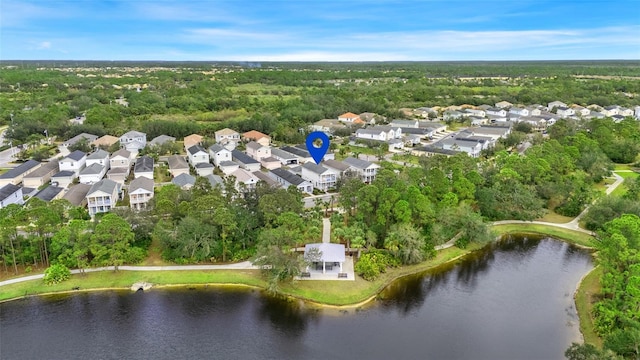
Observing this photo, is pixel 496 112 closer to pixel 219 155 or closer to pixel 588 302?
pixel 219 155

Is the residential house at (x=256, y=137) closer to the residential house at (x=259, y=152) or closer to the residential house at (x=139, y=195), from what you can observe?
the residential house at (x=259, y=152)

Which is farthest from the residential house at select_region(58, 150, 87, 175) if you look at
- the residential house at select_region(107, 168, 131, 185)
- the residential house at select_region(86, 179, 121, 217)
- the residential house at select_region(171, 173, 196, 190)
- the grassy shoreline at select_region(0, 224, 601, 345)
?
the grassy shoreline at select_region(0, 224, 601, 345)

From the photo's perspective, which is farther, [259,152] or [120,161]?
[259,152]

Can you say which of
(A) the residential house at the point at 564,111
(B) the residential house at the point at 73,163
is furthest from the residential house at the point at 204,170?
(A) the residential house at the point at 564,111

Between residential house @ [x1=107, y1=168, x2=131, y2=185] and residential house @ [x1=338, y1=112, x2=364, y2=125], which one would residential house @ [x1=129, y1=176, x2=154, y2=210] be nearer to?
residential house @ [x1=107, y1=168, x2=131, y2=185]

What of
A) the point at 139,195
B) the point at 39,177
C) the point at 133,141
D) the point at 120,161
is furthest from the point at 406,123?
the point at 39,177

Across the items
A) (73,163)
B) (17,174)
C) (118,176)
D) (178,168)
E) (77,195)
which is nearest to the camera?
(77,195)

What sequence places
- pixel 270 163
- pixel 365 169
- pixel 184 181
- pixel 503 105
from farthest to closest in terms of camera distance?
pixel 503 105 < pixel 270 163 < pixel 365 169 < pixel 184 181
